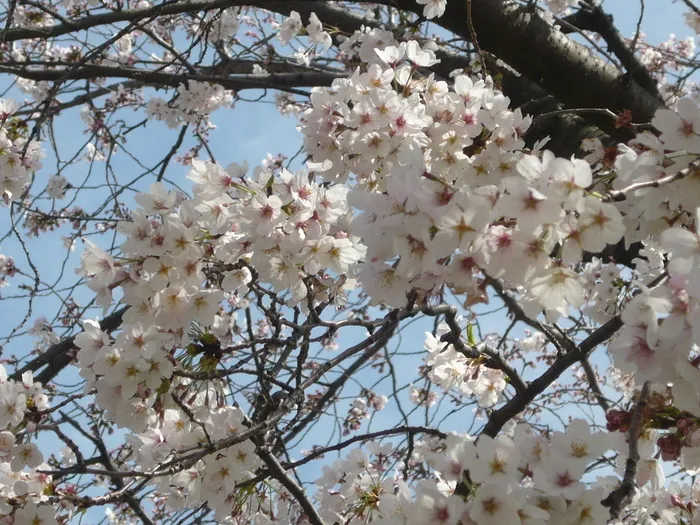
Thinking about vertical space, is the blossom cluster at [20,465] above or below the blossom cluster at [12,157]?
below

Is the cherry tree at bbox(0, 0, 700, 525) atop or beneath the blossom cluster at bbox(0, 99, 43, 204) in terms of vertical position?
beneath

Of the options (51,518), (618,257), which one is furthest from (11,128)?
(618,257)

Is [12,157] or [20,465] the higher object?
[12,157]

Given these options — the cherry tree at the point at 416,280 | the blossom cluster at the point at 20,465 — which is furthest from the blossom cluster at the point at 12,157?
the blossom cluster at the point at 20,465

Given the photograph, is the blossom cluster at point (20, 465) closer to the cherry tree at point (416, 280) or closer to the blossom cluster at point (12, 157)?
the cherry tree at point (416, 280)

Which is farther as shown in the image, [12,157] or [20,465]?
[12,157]

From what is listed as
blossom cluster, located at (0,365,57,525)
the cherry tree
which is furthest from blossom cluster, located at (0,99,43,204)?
blossom cluster, located at (0,365,57,525)

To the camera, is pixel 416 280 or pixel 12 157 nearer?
pixel 416 280

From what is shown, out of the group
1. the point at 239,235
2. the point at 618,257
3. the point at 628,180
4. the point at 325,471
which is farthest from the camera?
the point at 618,257

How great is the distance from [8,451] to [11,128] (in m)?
1.33

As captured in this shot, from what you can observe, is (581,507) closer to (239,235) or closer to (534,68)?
(239,235)

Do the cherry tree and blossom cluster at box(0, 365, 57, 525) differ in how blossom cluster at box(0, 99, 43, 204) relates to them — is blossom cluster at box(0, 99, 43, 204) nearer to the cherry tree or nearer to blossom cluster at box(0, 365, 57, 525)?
the cherry tree

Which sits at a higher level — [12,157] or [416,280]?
[12,157]

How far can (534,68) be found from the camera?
10.2 feet
